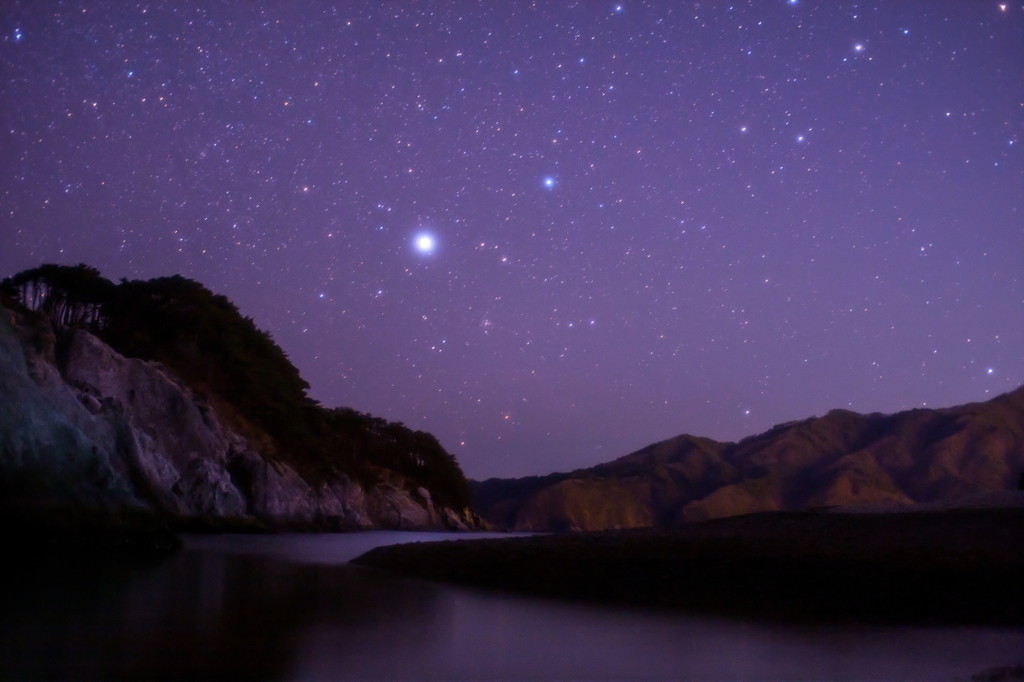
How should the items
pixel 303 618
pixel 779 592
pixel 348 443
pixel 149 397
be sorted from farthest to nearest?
pixel 348 443
pixel 149 397
pixel 779 592
pixel 303 618

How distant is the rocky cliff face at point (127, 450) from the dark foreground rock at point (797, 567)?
707 centimetres

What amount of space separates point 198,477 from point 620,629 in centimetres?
2225

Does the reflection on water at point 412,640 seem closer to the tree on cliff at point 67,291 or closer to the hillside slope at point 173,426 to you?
the hillside slope at point 173,426

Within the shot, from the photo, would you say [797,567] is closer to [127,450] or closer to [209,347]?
[127,450]

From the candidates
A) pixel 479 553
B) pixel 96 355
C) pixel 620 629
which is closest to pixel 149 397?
pixel 96 355

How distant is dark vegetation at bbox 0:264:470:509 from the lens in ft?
103

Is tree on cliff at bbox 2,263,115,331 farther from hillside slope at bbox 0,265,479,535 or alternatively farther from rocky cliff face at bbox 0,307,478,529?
rocky cliff face at bbox 0,307,478,529

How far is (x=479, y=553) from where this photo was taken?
12547mm

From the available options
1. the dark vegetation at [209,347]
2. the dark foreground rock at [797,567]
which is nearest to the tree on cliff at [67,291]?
the dark vegetation at [209,347]

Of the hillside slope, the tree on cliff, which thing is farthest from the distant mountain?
the tree on cliff

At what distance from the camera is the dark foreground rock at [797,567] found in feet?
24.4

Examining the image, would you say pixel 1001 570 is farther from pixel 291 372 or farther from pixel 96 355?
pixel 291 372

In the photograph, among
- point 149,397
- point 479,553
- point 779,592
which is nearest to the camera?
point 779,592

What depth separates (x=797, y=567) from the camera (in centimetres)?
892
